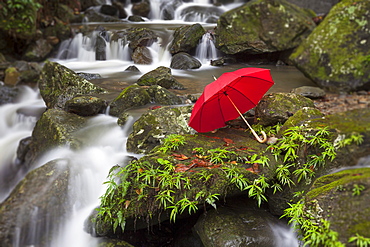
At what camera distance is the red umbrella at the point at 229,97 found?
402 cm

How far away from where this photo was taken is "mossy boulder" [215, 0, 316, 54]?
10.5m

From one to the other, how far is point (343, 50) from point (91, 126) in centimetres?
502

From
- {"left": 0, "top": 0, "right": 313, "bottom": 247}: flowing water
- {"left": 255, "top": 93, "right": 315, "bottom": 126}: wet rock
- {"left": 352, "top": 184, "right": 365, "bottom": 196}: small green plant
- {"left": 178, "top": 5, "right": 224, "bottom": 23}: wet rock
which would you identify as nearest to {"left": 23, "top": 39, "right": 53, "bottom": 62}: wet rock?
{"left": 0, "top": 0, "right": 313, "bottom": 247}: flowing water

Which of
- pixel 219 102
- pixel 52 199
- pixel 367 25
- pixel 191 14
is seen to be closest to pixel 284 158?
pixel 219 102

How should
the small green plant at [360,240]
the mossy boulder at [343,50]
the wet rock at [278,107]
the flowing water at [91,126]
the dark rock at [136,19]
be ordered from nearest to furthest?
the mossy boulder at [343,50] < the small green plant at [360,240] < the flowing water at [91,126] < the wet rock at [278,107] < the dark rock at [136,19]

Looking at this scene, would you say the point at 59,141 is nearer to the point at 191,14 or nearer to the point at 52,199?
the point at 52,199

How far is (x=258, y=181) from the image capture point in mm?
3443

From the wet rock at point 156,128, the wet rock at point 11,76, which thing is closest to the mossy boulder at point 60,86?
the wet rock at point 11,76

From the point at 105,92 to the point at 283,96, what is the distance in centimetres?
505

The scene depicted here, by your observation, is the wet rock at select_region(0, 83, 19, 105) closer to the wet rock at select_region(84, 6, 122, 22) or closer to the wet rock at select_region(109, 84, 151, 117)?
the wet rock at select_region(109, 84, 151, 117)

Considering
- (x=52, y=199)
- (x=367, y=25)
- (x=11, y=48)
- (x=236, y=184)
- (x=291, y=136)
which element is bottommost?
(x=11, y=48)

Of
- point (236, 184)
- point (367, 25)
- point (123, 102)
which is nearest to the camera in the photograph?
point (367, 25)

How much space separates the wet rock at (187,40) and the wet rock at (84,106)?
6.53 metres

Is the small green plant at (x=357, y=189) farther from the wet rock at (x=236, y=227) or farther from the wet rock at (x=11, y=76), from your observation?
the wet rock at (x=11, y=76)
